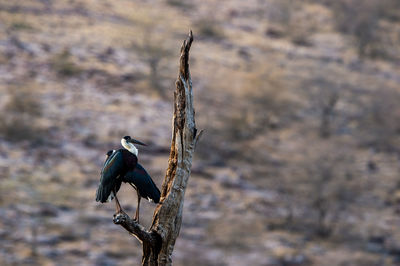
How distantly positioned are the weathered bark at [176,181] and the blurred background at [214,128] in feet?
41.5

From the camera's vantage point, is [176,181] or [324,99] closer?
[176,181]

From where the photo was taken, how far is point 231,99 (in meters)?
30.2

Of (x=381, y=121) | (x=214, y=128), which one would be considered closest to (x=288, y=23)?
(x=381, y=121)

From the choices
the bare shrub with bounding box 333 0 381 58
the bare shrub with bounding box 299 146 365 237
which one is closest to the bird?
the bare shrub with bounding box 299 146 365 237

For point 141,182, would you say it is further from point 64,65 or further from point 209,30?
point 209,30

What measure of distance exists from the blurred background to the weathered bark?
12.6m

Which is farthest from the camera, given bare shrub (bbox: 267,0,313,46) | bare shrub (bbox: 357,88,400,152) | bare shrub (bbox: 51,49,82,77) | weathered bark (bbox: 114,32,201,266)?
bare shrub (bbox: 267,0,313,46)

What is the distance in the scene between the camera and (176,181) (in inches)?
266

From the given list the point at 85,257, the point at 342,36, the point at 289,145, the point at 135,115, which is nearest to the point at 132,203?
the point at 85,257

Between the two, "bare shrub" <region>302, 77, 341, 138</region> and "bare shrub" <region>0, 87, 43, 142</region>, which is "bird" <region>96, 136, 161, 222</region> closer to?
"bare shrub" <region>0, 87, 43, 142</region>

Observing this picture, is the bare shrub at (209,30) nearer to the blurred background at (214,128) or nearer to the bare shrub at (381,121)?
the blurred background at (214,128)

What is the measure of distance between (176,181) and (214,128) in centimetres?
2156

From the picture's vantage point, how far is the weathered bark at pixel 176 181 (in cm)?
667

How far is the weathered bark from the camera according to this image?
263 inches
